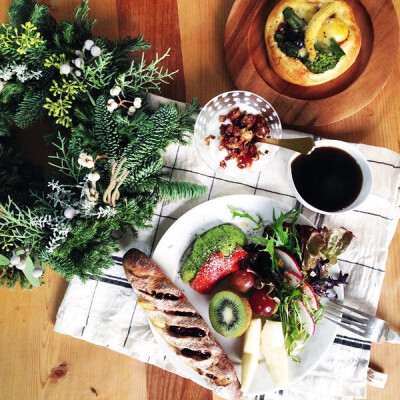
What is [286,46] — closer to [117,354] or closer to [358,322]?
[358,322]

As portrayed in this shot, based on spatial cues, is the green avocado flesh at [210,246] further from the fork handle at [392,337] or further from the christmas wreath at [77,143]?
the fork handle at [392,337]

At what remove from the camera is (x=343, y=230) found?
47.9 inches

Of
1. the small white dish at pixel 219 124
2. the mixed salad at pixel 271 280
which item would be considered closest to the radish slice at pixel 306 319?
the mixed salad at pixel 271 280

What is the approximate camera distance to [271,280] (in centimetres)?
119

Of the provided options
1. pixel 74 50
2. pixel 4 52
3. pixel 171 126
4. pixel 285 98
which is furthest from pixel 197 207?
pixel 4 52

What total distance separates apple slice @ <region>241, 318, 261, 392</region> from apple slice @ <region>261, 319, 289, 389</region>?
20mm

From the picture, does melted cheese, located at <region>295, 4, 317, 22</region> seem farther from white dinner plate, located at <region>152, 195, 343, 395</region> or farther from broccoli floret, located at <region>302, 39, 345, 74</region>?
white dinner plate, located at <region>152, 195, 343, 395</region>

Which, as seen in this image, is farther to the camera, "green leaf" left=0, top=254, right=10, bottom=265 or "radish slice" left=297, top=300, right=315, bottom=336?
"radish slice" left=297, top=300, right=315, bottom=336

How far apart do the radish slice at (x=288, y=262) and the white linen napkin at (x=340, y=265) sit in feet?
0.45

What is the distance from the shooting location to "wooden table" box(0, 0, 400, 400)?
1.28 m

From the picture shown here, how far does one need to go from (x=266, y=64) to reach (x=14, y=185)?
2.40 feet

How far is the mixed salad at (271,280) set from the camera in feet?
3.84

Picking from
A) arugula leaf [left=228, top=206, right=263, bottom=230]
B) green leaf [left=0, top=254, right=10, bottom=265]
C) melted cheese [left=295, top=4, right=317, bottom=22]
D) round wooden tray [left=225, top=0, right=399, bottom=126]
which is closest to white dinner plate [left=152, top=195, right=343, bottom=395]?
arugula leaf [left=228, top=206, right=263, bottom=230]

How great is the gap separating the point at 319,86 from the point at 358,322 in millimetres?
635
